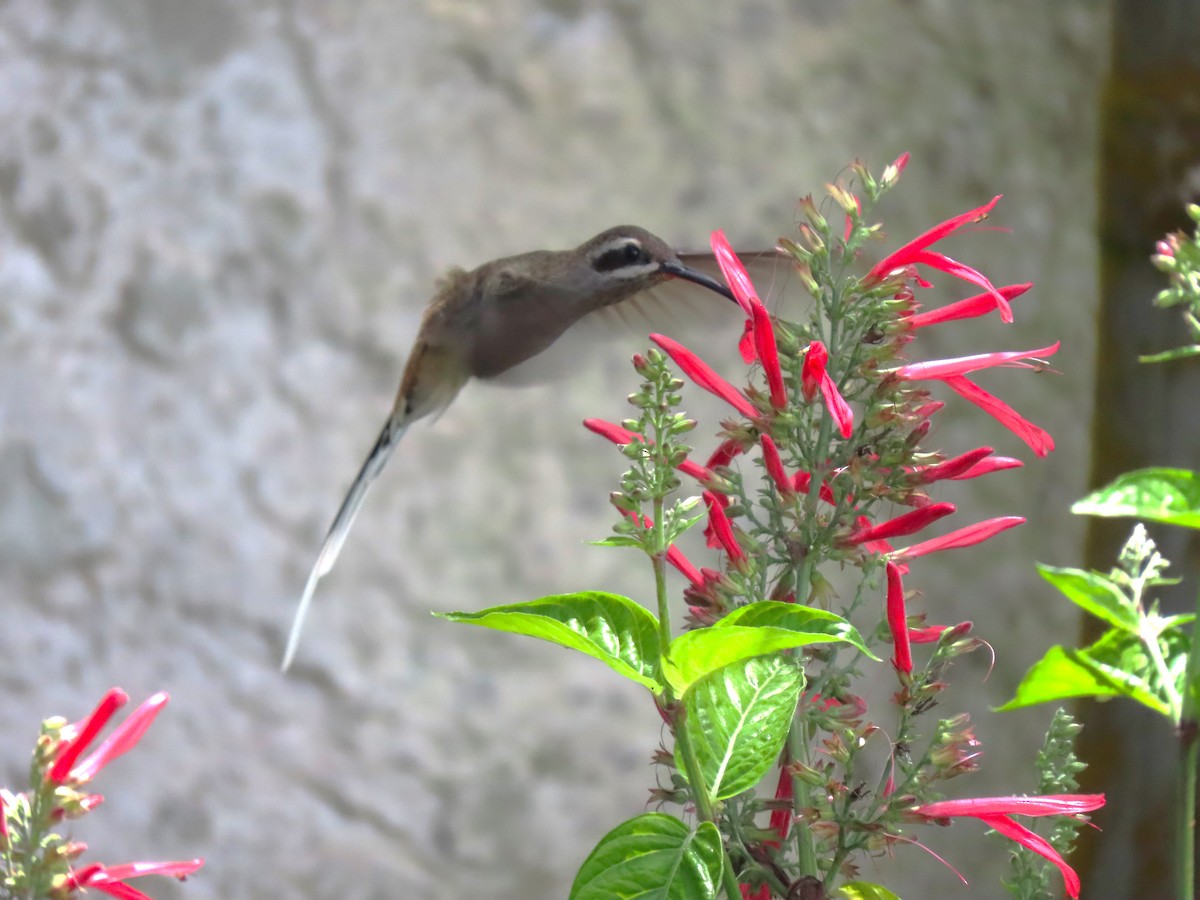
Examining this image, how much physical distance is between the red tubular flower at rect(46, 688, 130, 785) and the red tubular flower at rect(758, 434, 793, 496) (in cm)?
18

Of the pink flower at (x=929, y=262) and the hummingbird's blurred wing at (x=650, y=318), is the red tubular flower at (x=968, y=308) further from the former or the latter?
the hummingbird's blurred wing at (x=650, y=318)

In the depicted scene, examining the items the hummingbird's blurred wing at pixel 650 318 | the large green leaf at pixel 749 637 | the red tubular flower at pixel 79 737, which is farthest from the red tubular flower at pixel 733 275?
the hummingbird's blurred wing at pixel 650 318

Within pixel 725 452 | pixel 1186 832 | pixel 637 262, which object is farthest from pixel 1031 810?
pixel 637 262

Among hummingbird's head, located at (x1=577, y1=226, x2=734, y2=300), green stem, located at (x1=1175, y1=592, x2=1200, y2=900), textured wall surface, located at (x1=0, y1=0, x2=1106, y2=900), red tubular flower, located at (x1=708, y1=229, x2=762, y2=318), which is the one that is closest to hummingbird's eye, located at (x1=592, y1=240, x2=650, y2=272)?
hummingbird's head, located at (x1=577, y1=226, x2=734, y2=300)

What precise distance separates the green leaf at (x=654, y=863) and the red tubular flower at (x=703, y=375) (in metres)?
0.12

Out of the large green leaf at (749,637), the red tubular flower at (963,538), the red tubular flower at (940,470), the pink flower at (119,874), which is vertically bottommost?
the pink flower at (119,874)

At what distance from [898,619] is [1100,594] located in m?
0.09

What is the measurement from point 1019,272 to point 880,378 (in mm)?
1260

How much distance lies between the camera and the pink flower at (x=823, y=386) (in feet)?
1.00

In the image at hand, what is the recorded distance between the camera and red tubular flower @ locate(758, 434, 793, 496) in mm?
310

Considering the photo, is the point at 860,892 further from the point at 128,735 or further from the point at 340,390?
the point at 340,390

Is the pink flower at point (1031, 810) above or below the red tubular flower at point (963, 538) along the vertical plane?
below

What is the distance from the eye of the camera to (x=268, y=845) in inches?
45.5

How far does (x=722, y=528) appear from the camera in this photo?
32 centimetres
